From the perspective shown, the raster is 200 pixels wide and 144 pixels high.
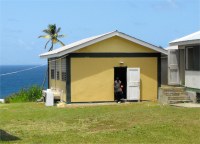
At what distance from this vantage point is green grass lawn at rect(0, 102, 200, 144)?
1427 cm

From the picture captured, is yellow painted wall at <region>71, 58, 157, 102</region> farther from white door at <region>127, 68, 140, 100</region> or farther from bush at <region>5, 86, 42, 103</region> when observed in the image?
bush at <region>5, 86, 42, 103</region>

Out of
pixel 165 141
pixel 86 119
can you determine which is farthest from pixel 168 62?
pixel 165 141

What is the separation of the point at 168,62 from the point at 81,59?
559 centimetres

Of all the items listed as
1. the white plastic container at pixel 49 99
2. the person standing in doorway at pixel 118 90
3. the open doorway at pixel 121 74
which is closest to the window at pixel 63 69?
the white plastic container at pixel 49 99

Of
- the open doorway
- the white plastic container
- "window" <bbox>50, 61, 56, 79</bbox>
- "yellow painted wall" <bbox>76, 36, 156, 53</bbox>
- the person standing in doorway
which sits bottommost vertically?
the white plastic container

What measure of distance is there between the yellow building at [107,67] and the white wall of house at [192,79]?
2.07 meters

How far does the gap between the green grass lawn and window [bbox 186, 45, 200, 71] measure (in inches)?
171

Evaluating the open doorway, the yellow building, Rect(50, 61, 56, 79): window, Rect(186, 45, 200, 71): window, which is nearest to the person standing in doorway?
the yellow building

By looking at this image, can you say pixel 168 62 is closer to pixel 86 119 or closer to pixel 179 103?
pixel 179 103

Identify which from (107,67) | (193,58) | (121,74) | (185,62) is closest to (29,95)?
(121,74)

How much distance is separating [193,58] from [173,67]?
8.54 feet

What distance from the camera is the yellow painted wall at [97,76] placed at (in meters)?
25.7

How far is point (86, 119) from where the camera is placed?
61.6ft

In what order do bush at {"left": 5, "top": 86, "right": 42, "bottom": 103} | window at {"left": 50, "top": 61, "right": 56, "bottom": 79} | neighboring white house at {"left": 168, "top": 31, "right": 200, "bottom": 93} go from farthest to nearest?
bush at {"left": 5, "top": 86, "right": 42, "bottom": 103} < window at {"left": 50, "top": 61, "right": 56, "bottom": 79} < neighboring white house at {"left": 168, "top": 31, "right": 200, "bottom": 93}
